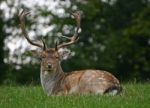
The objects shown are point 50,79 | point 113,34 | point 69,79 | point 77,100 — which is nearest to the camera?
point 77,100

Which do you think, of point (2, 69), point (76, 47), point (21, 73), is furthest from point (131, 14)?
point (2, 69)

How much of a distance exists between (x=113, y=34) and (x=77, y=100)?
2705cm

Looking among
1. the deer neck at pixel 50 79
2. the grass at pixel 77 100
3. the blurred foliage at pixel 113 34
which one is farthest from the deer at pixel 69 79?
the blurred foliage at pixel 113 34

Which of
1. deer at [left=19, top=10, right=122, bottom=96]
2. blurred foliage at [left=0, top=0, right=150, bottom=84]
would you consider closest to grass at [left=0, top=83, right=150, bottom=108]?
deer at [left=19, top=10, right=122, bottom=96]

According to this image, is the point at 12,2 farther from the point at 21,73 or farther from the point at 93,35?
the point at 21,73

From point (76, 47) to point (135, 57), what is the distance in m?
3.82

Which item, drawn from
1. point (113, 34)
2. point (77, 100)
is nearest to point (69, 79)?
point (77, 100)

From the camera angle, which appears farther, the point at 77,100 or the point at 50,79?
the point at 50,79

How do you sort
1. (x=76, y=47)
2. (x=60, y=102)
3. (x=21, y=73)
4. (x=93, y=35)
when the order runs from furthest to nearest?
(x=93, y=35), (x=76, y=47), (x=21, y=73), (x=60, y=102)

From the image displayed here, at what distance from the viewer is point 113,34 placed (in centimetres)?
4022

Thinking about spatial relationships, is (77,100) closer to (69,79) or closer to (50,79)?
(69,79)

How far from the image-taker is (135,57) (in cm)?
3919

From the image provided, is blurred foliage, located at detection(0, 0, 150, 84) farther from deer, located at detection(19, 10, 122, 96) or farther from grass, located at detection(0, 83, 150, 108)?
grass, located at detection(0, 83, 150, 108)

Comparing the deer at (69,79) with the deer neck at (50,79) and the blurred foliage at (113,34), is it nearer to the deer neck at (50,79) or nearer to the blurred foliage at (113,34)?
the deer neck at (50,79)
